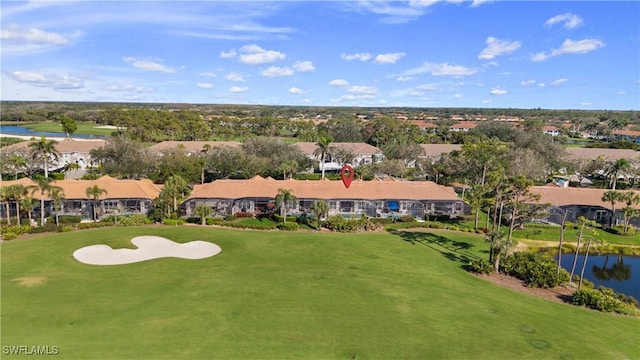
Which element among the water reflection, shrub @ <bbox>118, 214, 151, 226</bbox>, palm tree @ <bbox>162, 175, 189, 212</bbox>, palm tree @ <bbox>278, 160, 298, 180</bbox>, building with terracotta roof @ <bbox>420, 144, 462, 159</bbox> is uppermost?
building with terracotta roof @ <bbox>420, 144, 462, 159</bbox>

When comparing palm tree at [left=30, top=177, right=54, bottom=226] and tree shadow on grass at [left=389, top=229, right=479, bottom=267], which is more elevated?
palm tree at [left=30, top=177, right=54, bottom=226]

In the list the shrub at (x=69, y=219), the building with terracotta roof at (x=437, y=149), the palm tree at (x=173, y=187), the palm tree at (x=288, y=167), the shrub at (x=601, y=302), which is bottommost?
the shrub at (x=601, y=302)

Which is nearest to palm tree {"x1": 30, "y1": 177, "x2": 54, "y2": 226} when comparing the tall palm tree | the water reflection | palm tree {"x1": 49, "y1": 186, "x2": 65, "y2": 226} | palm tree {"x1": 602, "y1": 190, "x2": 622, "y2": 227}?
palm tree {"x1": 49, "y1": 186, "x2": 65, "y2": 226}

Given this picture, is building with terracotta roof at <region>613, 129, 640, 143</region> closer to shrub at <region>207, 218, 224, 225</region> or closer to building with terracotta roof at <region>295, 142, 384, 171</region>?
building with terracotta roof at <region>295, 142, 384, 171</region>

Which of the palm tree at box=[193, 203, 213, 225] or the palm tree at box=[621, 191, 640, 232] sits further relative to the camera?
the palm tree at box=[621, 191, 640, 232]

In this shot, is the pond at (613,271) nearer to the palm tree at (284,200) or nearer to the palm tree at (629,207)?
the palm tree at (629,207)

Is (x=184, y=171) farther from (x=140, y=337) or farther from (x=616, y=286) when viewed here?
(x=616, y=286)

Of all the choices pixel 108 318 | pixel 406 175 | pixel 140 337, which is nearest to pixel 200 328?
pixel 140 337

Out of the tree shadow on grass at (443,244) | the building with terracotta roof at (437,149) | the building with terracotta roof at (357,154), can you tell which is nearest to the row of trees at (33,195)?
the tree shadow on grass at (443,244)
